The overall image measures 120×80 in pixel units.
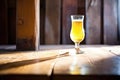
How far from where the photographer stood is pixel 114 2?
261 cm

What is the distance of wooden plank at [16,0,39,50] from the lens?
6.06 ft

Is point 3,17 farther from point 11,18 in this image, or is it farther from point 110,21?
point 110,21

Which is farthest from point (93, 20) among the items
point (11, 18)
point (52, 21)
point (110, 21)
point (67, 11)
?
point (11, 18)

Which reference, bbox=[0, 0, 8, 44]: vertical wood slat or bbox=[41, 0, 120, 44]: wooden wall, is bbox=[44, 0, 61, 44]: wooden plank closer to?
bbox=[41, 0, 120, 44]: wooden wall

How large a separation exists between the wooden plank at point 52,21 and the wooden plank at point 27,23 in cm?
75

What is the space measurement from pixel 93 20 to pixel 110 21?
19 cm

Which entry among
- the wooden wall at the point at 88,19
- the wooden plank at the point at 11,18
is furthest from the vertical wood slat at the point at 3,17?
the wooden wall at the point at 88,19

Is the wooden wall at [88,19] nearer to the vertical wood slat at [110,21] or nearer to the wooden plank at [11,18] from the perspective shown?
the vertical wood slat at [110,21]

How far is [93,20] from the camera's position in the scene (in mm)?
2629

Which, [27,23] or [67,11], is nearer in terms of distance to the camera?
[27,23]

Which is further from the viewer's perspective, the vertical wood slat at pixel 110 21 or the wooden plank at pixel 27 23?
the vertical wood slat at pixel 110 21

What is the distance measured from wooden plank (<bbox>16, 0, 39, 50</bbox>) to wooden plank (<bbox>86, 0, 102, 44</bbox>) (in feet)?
2.99

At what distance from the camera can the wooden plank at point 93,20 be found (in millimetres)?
2625

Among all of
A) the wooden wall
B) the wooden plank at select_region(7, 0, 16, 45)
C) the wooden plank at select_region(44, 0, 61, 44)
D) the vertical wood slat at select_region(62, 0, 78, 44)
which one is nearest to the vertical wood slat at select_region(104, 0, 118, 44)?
the wooden wall
